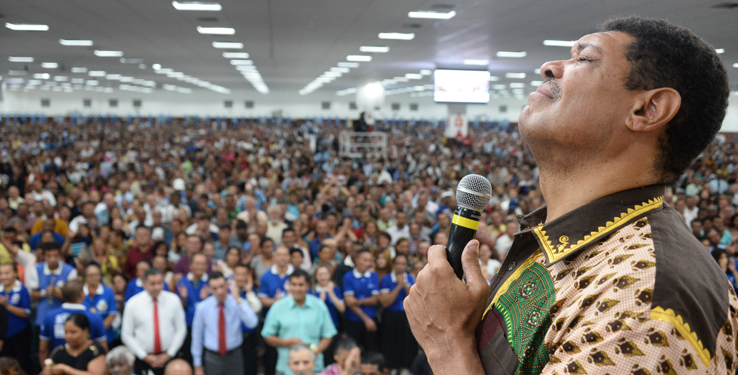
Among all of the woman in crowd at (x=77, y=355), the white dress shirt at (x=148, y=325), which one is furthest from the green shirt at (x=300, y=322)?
the woman in crowd at (x=77, y=355)

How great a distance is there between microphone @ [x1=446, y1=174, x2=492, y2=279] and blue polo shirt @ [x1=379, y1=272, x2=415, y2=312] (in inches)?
184

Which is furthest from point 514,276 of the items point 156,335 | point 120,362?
point 156,335

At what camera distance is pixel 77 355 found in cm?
436

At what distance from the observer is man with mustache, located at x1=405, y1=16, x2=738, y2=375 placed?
28.4 inches

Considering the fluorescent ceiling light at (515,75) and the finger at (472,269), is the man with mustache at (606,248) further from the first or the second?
the fluorescent ceiling light at (515,75)

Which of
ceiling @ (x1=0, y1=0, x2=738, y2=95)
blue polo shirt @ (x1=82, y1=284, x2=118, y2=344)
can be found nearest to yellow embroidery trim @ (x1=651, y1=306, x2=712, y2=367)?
blue polo shirt @ (x1=82, y1=284, x2=118, y2=344)

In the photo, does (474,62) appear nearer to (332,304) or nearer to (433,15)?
(433,15)

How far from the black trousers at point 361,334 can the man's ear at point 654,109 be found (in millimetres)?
5373

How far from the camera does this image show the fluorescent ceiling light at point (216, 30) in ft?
34.1

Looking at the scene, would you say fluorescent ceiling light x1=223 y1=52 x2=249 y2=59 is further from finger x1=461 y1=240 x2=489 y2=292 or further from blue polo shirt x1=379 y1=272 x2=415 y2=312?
finger x1=461 y1=240 x2=489 y2=292

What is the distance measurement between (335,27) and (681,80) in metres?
9.75

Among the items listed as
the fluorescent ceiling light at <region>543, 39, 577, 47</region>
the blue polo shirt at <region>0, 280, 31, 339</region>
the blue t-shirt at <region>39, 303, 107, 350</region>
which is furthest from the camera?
the fluorescent ceiling light at <region>543, 39, 577, 47</region>

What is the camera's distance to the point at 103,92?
40688 mm

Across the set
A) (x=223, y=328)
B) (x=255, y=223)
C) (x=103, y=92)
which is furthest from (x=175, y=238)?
(x=103, y=92)
